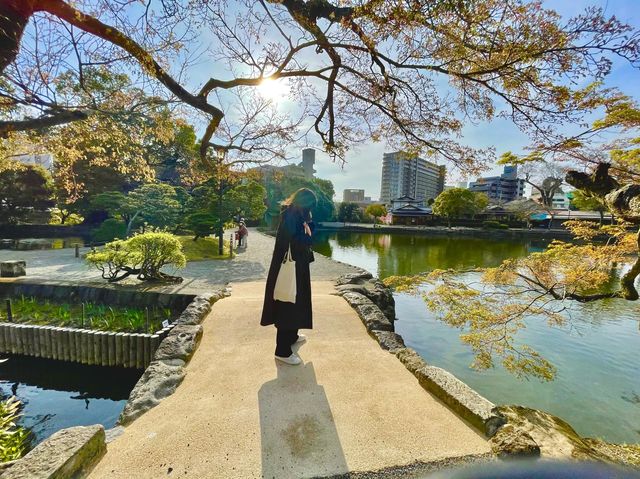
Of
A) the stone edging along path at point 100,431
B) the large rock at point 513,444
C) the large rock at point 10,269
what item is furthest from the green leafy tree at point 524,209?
the large rock at point 10,269

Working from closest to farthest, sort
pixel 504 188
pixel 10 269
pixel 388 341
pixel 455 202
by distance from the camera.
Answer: pixel 388 341
pixel 10 269
pixel 455 202
pixel 504 188

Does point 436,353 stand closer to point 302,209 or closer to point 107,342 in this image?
point 302,209

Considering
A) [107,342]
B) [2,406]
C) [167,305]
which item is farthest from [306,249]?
[167,305]

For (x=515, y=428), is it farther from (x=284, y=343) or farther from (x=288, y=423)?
(x=284, y=343)

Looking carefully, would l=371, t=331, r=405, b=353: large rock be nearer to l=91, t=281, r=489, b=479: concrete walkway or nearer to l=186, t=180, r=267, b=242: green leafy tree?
l=91, t=281, r=489, b=479: concrete walkway

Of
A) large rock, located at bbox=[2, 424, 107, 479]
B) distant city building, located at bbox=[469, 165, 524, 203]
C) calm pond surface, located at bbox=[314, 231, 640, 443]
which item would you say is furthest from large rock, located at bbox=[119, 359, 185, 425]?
distant city building, located at bbox=[469, 165, 524, 203]

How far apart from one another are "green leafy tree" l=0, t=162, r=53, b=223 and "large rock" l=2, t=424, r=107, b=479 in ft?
64.2

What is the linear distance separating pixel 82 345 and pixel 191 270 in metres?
4.69

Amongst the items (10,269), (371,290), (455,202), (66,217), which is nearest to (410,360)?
(371,290)

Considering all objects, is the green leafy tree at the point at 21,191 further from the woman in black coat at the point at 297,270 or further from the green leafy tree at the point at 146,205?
the woman in black coat at the point at 297,270

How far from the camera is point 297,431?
1915 mm

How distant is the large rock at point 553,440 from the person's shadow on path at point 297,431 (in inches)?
40.6

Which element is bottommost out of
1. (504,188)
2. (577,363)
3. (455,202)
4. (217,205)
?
(577,363)

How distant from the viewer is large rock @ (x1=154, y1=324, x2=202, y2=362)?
2913mm
